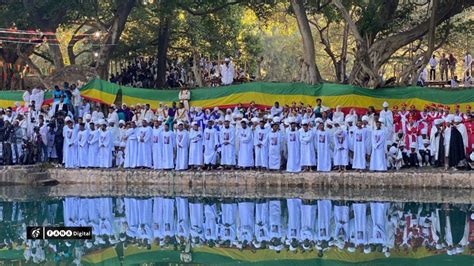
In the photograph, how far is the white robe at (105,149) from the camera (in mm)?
23188

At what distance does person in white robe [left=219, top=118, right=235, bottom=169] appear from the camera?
22.2 m

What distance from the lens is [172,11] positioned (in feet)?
102

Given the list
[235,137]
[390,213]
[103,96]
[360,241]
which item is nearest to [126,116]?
[103,96]

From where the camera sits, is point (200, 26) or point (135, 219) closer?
point (135, 219)

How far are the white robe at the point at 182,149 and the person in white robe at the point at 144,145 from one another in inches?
29.8

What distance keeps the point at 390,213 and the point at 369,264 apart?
14.9 feet

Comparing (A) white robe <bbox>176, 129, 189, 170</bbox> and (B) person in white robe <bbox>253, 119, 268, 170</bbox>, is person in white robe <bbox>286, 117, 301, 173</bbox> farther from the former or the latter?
(A) white robe <bbox>176, 129, 189, 170</bbox>

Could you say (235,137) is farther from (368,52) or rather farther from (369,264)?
(369,264)

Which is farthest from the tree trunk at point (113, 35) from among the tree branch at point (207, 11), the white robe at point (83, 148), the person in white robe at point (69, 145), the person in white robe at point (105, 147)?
the person in white robe at point (105, 147)

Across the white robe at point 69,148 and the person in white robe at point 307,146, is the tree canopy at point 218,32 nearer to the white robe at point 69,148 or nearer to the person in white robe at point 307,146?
the person in white robe at point 307,146

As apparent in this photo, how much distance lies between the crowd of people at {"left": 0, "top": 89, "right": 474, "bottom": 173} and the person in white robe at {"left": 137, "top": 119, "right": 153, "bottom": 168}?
25 mm

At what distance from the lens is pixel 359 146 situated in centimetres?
2141

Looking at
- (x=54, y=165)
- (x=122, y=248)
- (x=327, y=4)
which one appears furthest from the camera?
(x=327, y=4)

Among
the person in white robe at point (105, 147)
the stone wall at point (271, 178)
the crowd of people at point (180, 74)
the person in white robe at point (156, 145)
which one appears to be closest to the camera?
the stone wall at point (271, 178)
